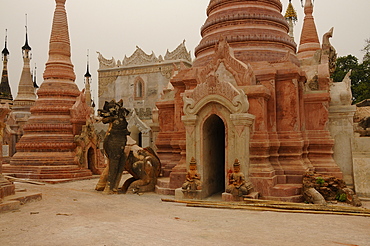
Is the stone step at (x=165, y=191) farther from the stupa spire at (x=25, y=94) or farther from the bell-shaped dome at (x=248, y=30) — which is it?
the stupa spire at (x=25, y=94)

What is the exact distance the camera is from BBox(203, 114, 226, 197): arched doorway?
9.33 meters

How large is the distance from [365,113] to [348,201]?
8.29 metres

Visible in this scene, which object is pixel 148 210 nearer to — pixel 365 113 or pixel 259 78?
pixel 259 78

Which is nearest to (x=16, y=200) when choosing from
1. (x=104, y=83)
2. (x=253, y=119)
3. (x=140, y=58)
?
(x=253, y=119)

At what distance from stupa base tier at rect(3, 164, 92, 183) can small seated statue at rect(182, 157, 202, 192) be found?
703cm

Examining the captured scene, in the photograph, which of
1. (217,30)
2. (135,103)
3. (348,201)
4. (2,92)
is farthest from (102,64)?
(348,201)

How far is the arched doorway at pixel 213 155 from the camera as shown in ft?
30.6

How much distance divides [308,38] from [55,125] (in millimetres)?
13233

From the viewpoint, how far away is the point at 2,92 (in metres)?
33.3

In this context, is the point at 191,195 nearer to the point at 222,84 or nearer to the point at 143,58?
the point at 222,84

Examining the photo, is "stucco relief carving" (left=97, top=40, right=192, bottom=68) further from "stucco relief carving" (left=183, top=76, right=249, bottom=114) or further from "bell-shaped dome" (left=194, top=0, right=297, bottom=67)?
"stucco relief carving" (left=183, top=76, right=249, bottom=114)

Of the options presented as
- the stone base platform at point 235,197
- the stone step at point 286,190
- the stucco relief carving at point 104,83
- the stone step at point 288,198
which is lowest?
the stone step at point 288,198

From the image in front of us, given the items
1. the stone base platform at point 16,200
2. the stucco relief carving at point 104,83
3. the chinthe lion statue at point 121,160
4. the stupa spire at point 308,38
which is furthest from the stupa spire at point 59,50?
the stucco relief carving at point 104,83

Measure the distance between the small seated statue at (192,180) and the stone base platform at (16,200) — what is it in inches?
142
